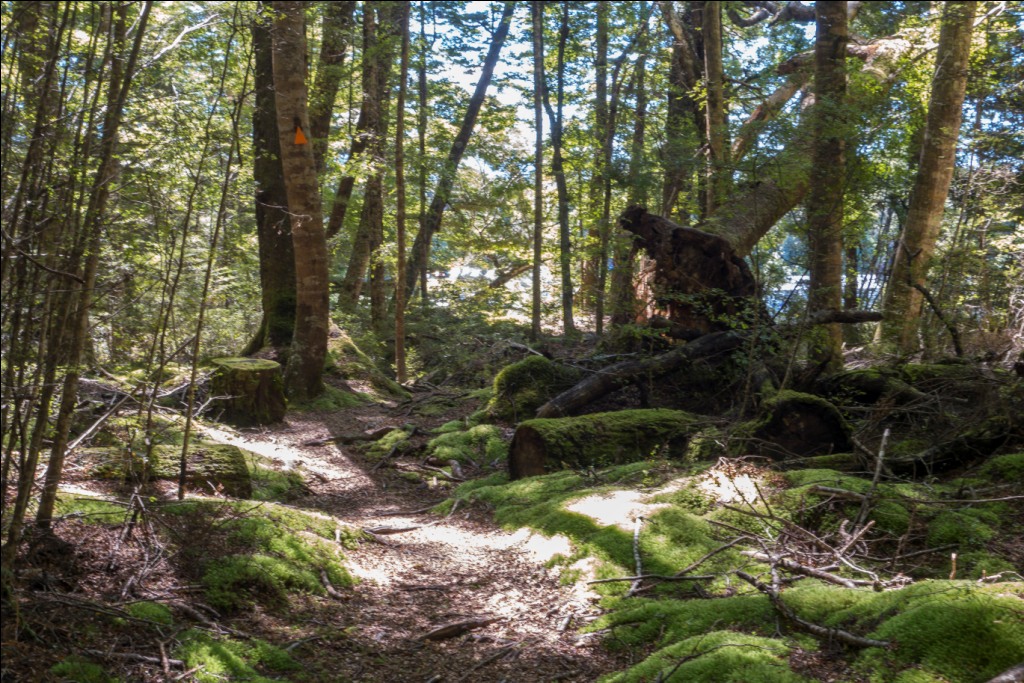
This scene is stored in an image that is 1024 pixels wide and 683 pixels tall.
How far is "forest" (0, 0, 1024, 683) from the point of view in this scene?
370 cm

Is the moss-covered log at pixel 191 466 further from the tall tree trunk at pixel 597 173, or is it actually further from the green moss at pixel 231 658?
the tall tree trunk at pixel 597 173

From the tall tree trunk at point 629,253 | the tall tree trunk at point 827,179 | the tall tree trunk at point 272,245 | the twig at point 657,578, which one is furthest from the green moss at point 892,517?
the tall tree trunk at point 272,245

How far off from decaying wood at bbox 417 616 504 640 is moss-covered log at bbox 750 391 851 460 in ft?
12.3

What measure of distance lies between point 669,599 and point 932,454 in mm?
3272

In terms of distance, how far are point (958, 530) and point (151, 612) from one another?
17.0ft

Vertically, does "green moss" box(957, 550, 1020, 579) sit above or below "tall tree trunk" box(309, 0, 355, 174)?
below

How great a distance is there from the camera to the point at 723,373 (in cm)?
1086

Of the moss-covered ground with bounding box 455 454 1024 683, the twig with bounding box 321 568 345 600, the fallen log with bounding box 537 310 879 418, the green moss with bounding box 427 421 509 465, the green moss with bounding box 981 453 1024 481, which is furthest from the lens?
the fallen log with bounding box 537 310 879 418

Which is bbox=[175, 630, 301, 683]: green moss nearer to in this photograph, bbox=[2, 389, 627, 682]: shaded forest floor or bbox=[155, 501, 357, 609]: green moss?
bbox=[2, 389, 627, 682]: shaded forest floor

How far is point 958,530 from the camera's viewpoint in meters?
4.94

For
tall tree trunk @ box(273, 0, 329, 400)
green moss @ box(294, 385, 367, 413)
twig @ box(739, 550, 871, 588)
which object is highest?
tall tree trunk @ box(273, 0, 329, 400)

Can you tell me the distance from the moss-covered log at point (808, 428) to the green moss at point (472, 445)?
3940 mm

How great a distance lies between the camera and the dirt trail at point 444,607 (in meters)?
4.48

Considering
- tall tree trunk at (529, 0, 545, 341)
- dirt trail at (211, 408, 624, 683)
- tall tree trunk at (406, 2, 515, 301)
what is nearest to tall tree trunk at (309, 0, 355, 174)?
tall tree trunk at (406, 2, 515, 301)
